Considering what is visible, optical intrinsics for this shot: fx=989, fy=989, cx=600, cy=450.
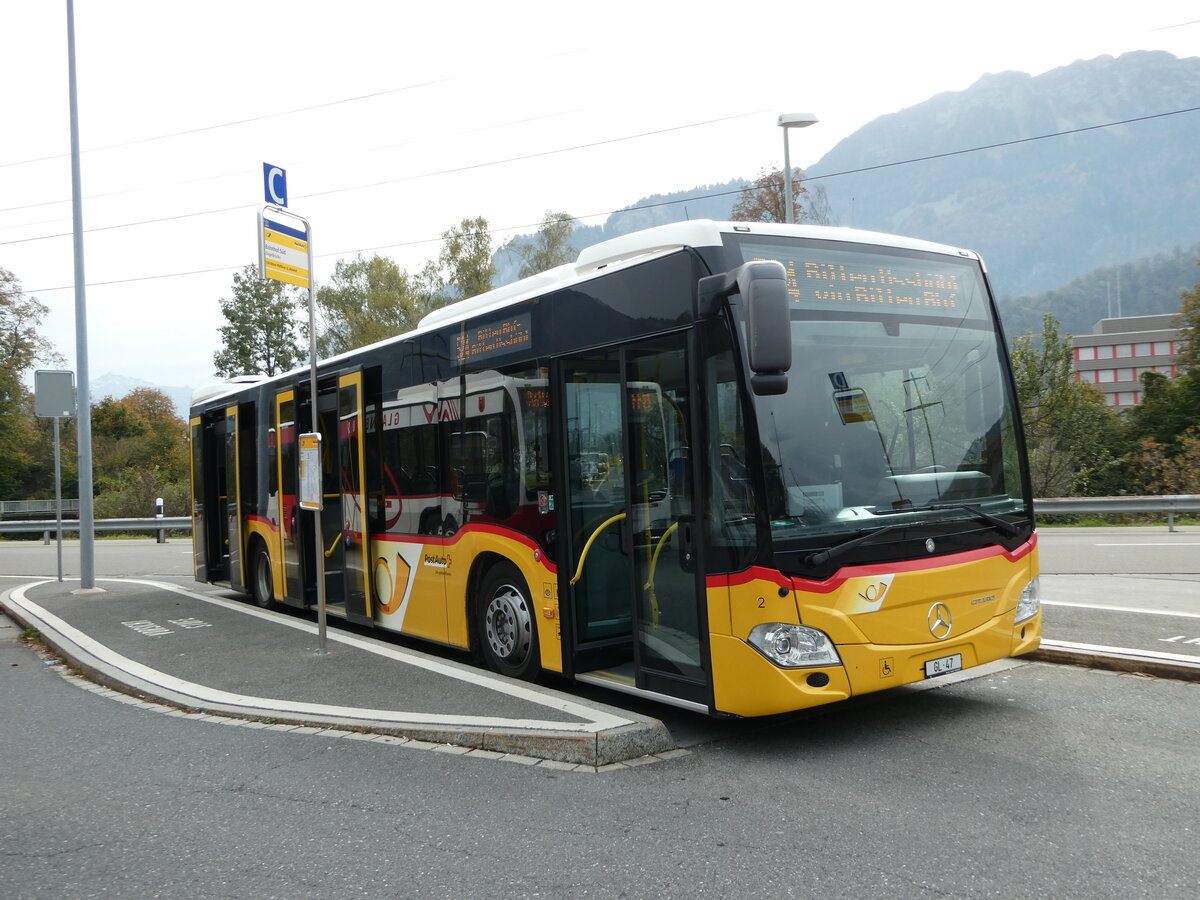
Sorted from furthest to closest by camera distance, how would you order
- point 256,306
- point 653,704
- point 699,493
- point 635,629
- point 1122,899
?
point 256,306 < point 653,704 < point 635,629 < point 699,493 < point 1122,899

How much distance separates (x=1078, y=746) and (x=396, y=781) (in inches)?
146

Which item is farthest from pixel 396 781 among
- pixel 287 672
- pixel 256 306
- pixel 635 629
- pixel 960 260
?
pixel 256 306

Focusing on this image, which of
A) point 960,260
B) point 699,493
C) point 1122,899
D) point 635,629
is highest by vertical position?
point 960,260

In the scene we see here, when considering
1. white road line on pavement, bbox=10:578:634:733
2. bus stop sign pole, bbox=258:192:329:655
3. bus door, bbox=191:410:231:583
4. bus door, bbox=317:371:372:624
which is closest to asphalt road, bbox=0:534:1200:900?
white road line on pavement, bbox=10:578:634:733

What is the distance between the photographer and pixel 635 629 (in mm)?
6145

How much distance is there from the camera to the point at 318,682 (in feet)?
24.2

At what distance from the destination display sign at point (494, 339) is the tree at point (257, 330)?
201 feet

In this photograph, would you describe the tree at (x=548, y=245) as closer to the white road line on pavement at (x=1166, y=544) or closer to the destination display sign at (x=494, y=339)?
the white road line on pavement at (x=1166, y=544)

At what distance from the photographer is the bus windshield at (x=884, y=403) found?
212 inches

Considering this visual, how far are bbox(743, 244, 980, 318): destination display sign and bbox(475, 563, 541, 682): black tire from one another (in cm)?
292

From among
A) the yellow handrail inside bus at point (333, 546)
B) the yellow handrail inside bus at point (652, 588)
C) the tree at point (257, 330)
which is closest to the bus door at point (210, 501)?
the yellow handrail inside bus at point (333, 546)

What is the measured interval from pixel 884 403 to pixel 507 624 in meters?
3.26

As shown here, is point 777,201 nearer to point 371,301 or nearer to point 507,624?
point 371,301

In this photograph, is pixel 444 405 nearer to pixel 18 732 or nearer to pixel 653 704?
pixel 653 704
